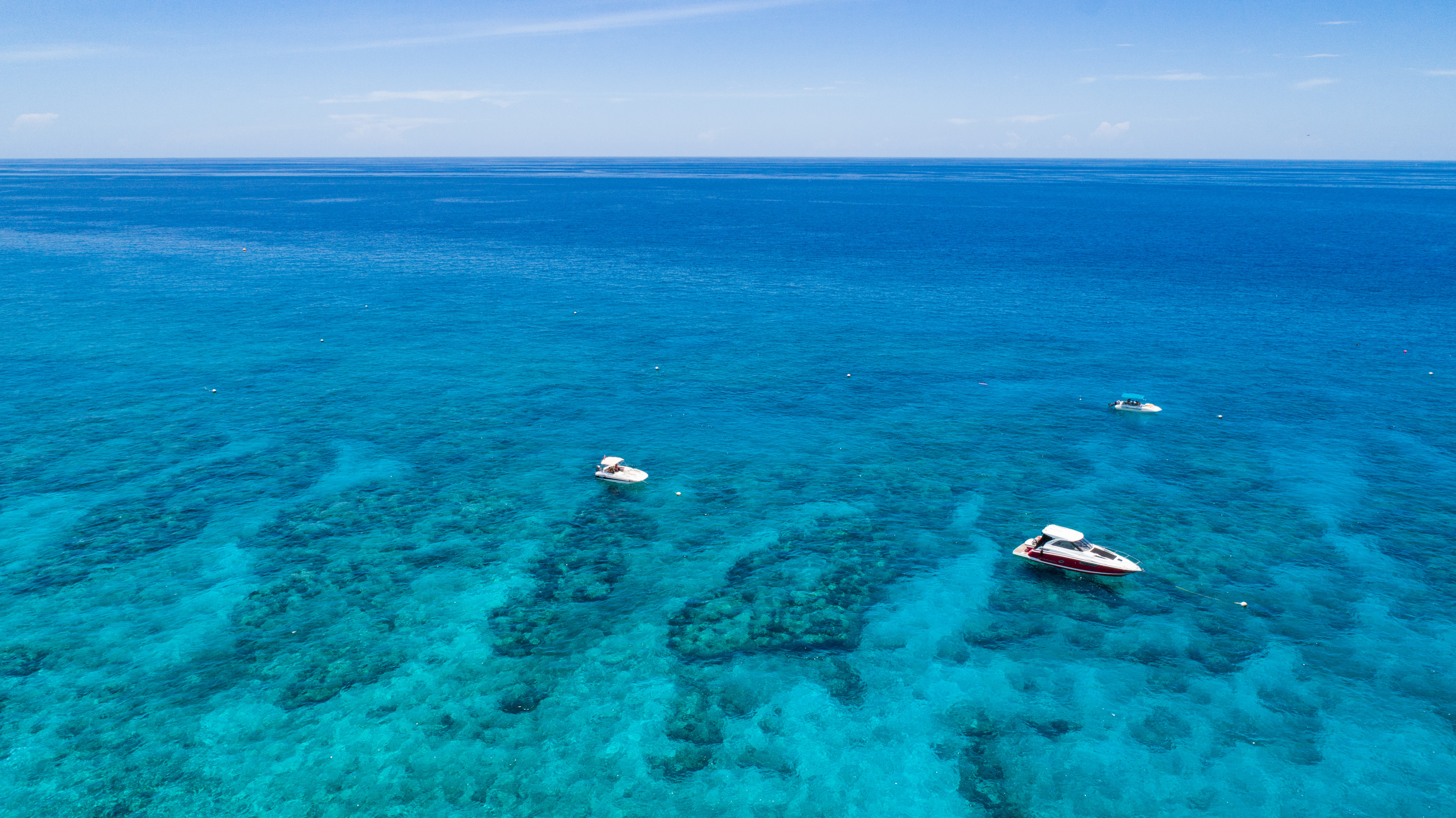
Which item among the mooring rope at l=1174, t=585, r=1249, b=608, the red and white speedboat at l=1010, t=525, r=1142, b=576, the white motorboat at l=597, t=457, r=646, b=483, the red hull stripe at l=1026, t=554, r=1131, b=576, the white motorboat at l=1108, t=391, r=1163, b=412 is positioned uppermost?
the white motorboat at l=1108, t=391, r=1163, b=412

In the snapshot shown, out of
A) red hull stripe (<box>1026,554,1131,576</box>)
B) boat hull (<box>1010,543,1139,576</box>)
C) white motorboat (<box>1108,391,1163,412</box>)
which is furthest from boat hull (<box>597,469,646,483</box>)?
white motorboat (<box>1108,391,1163,412</box>)

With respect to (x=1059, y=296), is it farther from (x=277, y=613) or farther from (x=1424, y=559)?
(x=277, y=613)

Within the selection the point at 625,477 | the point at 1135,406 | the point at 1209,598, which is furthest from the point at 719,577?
the point at 1135,406

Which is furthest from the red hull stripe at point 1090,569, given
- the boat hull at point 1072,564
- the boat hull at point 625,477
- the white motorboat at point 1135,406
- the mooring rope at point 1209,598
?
the white motorboat at point 1135,406

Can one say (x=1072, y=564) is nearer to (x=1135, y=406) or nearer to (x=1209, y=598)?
(x=1209, y=598)

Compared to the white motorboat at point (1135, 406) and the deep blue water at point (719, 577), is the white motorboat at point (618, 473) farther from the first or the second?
the white motorboat at point (1135, 406)

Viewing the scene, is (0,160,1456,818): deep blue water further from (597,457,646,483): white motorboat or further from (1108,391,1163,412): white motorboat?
(1108,391,1163,412): white motorboat
